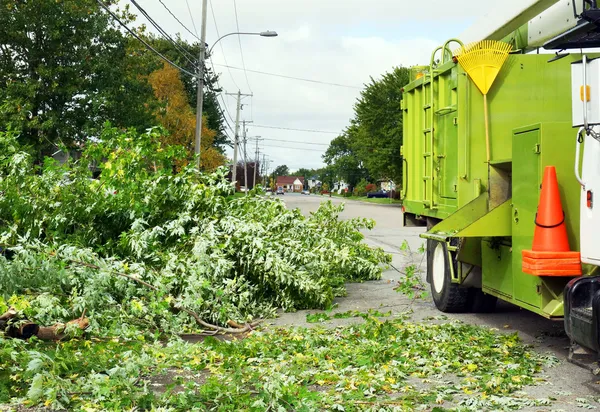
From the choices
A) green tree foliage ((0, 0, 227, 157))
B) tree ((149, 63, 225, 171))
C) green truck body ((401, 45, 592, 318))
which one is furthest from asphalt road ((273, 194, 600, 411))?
tree ((149, 63, 225, 171))

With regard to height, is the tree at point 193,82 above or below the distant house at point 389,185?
above

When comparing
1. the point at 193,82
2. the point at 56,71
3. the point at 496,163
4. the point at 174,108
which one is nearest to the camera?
the point at 496,163

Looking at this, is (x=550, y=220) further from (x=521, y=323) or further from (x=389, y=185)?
(x=389, y=185)

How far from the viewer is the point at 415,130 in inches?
404

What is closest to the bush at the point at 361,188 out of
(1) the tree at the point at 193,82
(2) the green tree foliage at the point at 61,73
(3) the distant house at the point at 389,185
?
(3) the distant house at the point at 389,185

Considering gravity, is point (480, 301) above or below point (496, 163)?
below

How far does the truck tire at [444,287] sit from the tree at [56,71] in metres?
26.2

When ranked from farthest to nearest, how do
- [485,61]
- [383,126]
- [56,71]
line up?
[383,126] < [56,71] < [485,61]

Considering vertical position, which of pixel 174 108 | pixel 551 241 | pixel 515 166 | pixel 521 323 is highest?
pixel 174 108

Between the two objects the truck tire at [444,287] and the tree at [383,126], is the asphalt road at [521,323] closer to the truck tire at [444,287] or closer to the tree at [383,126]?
the truck tire at [444,287]

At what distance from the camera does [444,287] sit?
28.9ft

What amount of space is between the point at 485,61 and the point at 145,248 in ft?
15.2

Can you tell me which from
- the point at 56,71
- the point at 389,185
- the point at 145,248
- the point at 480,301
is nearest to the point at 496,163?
the point at 480,301

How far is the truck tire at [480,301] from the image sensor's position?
8.68m
